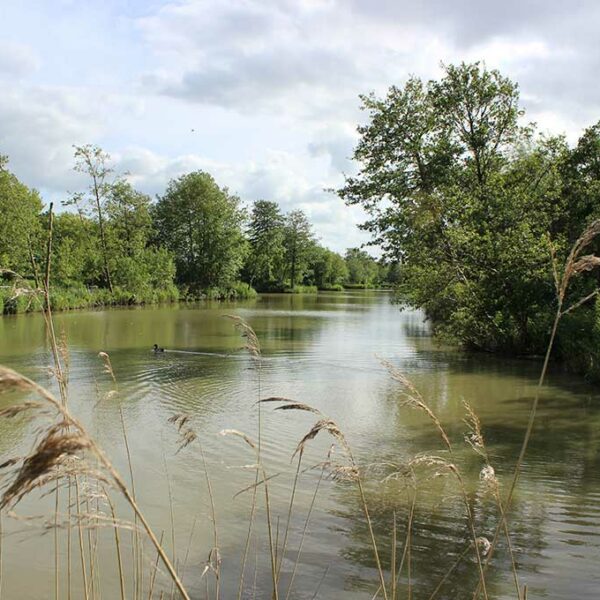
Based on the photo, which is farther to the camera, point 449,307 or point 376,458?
point 449,307

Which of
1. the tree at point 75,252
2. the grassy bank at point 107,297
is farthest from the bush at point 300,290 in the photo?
the tree at point 75,252

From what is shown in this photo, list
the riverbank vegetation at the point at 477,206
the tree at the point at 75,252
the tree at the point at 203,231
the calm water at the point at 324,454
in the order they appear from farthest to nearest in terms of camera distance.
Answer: the tree at the point at 203,231 < the tree at the point at 75,252 < the riverbank vegetation at the point at 477,206 < the calm water at the point at 324,454

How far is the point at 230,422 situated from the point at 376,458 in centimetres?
277

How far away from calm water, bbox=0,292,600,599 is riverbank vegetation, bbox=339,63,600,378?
5.04 ft

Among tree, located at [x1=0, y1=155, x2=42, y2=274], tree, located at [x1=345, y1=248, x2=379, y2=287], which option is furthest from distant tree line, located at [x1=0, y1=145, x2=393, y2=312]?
tree, located at [x1=345, y1=248, x2=379, y2=287]

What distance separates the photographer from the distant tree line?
118 feet

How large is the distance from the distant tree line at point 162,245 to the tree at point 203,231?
97 mm

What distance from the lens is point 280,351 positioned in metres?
18.9

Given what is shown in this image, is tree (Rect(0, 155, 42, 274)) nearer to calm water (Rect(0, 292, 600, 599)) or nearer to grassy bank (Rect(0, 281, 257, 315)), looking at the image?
grassy bank (Rect(0, 281, 257, 315))

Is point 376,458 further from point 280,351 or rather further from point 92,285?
point 92,285

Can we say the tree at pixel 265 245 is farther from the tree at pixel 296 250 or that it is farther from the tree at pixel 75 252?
the tree at pixel 75 252

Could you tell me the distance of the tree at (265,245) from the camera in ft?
242

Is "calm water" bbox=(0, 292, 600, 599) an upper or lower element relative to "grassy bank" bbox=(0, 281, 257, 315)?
lower

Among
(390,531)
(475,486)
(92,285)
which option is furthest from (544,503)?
(92,285)
